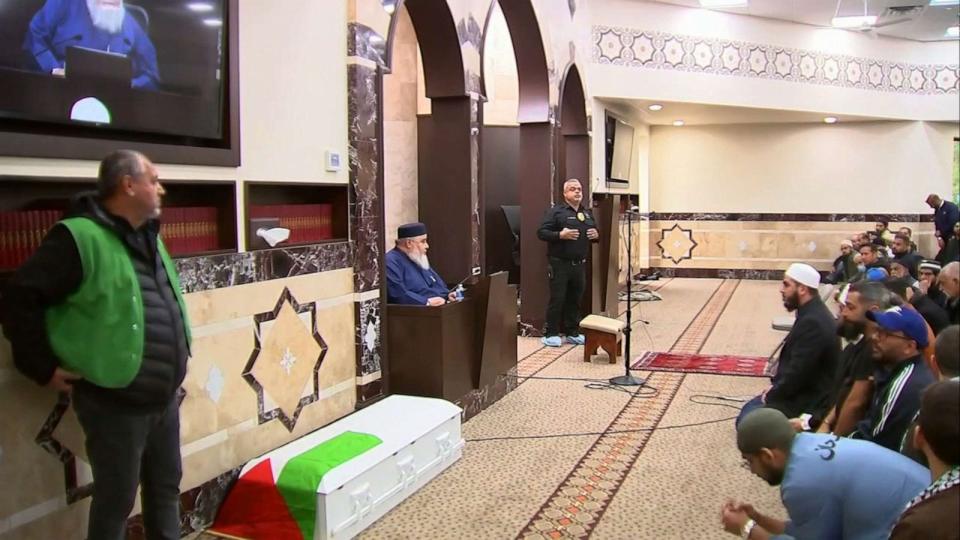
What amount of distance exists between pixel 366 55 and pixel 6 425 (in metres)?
2.68

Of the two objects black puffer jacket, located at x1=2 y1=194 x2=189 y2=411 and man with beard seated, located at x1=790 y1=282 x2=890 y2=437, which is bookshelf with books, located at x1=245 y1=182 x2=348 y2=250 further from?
man with beard seated, located at x1=790 y1=282 x2=890 y2=437

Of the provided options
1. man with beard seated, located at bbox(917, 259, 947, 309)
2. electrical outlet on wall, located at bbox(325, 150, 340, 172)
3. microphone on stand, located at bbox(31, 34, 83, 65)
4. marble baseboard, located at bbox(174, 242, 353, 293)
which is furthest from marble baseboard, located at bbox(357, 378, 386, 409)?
man with beard seated, located at bbox(917, 259, 947, 309)

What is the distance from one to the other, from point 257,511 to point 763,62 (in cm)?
1050

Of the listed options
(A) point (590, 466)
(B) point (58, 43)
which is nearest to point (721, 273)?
(A) point (590, 466)

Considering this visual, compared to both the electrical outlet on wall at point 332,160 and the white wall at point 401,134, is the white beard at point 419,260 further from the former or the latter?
the white wall at point 401,134

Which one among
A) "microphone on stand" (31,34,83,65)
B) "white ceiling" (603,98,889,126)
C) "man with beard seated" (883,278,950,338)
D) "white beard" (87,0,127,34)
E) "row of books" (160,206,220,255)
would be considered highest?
"white ceiling" (603,98,889,126)

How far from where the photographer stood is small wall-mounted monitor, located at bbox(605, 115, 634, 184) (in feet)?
34.9

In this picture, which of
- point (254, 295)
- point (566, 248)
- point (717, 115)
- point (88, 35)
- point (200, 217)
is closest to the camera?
point (88, 35)

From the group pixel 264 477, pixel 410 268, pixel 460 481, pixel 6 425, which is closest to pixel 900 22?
pixel 410 268

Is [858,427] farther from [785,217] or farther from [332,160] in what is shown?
[785,217]

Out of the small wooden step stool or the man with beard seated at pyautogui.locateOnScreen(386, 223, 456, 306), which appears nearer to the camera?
the man with beard seated at pyautogui.locateOnScreen(386, 223, 456, 306)

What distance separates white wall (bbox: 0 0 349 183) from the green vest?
0.79 m

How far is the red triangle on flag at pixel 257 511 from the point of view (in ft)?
10.6

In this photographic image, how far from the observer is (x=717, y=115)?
12.6 meters
